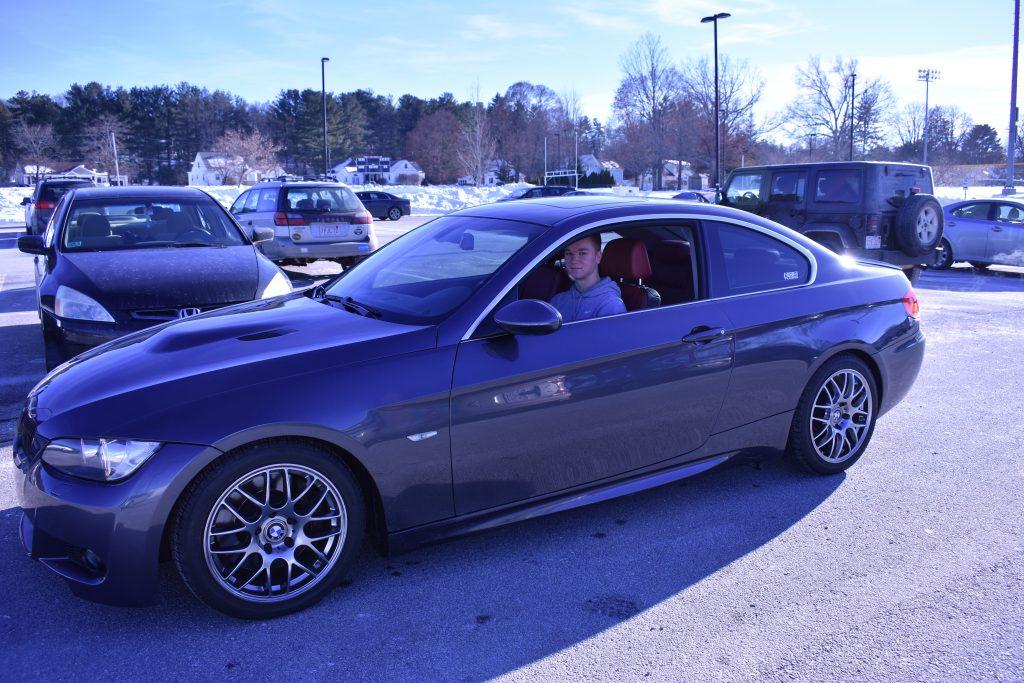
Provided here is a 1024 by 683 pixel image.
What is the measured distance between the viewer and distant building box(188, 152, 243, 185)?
7706 cm

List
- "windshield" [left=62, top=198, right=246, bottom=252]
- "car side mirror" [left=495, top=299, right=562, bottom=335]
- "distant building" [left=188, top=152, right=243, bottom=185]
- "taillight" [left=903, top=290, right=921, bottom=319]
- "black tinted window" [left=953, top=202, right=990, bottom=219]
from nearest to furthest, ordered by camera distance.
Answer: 1. "car side mirror" [left=495, top=299, right=562, bottom=335]
2. "taillight" [left=903, top=290, right=921, bottom=319]
3. "windshield" [left=62, top=198, right=246, bottom=252]
4. "black tinted window" [left=953, top=202, right=990, bottom=219]
5. "distant building" [left=188, top=152, right=243, bottom=185]

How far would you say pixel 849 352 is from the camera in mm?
4547

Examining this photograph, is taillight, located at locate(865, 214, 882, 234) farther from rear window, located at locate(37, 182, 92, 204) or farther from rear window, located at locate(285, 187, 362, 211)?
rear window, located at locate(37, 182, 92, 204)

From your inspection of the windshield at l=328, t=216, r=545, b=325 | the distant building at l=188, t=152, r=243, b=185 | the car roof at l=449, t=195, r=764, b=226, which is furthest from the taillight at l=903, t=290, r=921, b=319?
the distant building at l=188, t=152, r=243, b=185

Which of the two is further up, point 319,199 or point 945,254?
point 319,199

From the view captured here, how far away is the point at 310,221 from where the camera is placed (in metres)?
13.1

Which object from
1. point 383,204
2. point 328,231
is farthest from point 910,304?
point 383,204

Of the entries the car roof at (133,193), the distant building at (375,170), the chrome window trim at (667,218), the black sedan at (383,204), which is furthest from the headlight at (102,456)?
the distant building at (375,170)

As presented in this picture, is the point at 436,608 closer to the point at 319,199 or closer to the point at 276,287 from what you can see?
the point at 276,287

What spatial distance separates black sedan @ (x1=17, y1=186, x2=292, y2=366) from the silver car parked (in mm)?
13239

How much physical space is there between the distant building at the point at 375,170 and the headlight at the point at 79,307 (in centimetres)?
9286

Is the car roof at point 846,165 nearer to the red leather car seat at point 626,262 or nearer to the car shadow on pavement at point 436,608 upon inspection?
the red leather car seat at point 626,262

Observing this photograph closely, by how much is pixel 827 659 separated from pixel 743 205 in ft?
36.5

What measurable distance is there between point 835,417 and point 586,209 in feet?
6.18
